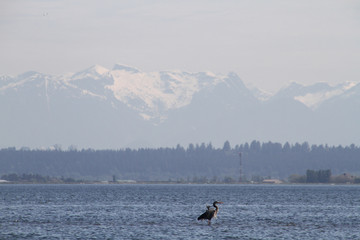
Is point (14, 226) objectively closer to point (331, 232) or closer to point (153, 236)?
point (153, 236)

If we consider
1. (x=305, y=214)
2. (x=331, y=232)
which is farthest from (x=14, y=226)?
(x=305, y=214)

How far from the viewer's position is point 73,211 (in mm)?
121188

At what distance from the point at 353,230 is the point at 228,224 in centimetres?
1543

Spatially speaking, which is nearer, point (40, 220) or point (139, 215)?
point (40, 220)

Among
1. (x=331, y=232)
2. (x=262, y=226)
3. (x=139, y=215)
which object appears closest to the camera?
(x=331, y=232)

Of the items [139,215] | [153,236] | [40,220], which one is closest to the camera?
[153,236]

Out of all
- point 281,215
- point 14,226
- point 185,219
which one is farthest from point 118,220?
point 281,215

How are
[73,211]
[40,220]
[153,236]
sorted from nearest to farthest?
[153,236], [40,220], [73,211]

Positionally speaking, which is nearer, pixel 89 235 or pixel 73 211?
pixel 89 235

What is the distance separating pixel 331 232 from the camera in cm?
8781

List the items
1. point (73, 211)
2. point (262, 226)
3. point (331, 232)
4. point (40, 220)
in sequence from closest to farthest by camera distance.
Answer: point (331, 232)
point (262, 226)
point (40, 220)
point (73, 211)

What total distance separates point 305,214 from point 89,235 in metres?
45.0

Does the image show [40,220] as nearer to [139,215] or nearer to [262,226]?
[139,215]

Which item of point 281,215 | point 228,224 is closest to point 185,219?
point 228,224
